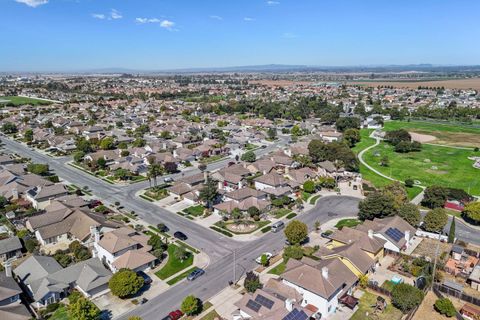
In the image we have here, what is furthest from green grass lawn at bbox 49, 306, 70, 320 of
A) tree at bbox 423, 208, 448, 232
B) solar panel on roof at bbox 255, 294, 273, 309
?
tree at bbox 423, 208, 448, 232

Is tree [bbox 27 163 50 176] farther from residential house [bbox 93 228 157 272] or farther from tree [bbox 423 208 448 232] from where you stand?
tree [bbox 423 208 448 232]

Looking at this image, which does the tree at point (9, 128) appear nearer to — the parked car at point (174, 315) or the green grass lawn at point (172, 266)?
the green grass lawn at point (172, 266)

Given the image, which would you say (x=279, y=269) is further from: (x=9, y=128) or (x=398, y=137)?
(x=9, y=128)

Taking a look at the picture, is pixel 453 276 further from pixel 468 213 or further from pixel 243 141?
pixel 243 141

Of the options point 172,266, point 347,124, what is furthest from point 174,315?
point 347,124

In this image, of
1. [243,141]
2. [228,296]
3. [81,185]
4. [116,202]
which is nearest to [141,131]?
[243,141]

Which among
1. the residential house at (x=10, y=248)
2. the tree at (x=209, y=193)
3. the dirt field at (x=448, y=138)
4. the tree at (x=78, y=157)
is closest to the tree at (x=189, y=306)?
the tree at (x=209, y=193)
